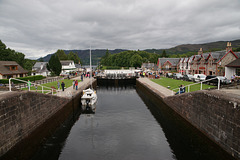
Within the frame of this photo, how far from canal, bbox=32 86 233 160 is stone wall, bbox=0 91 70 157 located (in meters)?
1.77

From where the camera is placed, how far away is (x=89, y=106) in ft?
73.1

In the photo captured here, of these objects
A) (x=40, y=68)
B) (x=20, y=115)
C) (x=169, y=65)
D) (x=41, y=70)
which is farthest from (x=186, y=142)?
(x=40, y=68)

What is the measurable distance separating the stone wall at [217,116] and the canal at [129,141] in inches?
25.5

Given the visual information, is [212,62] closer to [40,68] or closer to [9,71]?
[9,71]

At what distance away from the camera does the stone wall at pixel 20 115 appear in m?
8.90

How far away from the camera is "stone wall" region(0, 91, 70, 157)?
29.2 ft

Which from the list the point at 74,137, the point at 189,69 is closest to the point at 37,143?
the point at 74,137

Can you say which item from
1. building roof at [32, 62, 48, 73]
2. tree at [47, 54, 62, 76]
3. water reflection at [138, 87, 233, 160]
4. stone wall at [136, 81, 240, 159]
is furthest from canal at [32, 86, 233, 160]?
building roof at [32, 62, 48, 73]

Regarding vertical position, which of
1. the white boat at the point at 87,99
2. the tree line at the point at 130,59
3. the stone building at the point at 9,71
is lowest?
the white boat at the point at 87,99

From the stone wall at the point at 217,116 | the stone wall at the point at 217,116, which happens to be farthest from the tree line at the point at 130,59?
the stone wall at the point at 217,116

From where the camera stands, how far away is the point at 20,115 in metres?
10.5

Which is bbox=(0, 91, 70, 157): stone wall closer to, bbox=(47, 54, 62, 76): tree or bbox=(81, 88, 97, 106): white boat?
bbox=(81, 88, 97, 106): white boat

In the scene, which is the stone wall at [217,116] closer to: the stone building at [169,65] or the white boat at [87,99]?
the white boat at [87,99]

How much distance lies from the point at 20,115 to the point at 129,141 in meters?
8.04
